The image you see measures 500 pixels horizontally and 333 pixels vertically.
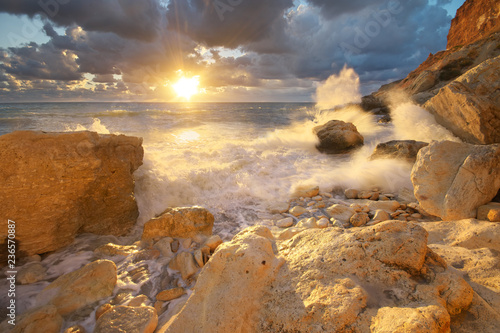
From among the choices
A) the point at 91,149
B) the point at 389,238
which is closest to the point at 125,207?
the point at 91,149

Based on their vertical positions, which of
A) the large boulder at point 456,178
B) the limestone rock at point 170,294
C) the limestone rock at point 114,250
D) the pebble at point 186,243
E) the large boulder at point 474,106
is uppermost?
the large boulder at point 474,106

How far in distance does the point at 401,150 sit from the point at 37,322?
7.93 m

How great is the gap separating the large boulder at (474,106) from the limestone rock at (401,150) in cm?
102

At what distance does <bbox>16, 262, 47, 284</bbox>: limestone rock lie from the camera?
285 cm

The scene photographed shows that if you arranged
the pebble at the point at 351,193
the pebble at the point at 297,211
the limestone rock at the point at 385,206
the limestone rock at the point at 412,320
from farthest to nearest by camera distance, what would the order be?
the pebble at the point at 351,193 → the pebble at the point at 297,211 → the limestone rock at the point at 385,206 → the limestone rock at the point at 412,320

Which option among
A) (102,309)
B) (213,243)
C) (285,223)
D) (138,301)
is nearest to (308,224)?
(285,223)

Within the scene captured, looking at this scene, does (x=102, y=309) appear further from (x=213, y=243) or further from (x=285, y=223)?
(x=285, y=223)

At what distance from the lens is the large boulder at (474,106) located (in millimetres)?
5512

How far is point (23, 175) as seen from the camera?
3320 mm

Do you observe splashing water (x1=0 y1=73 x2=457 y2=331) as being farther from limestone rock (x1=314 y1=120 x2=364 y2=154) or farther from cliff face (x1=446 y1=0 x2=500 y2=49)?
cliff face (x1=446 y1=0 x2=500 y2=49)

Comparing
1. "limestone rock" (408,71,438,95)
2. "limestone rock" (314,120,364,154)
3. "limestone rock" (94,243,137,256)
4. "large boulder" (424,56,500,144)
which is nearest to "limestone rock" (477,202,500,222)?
"large boulder" (424,56,500,144)

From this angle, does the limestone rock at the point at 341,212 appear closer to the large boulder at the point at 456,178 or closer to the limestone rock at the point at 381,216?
the limestone rock at the point at 381,216

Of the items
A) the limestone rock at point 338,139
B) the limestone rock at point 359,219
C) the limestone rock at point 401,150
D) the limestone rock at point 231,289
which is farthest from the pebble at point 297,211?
the limestone rock at point 338,139

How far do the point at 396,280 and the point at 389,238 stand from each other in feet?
1.00
